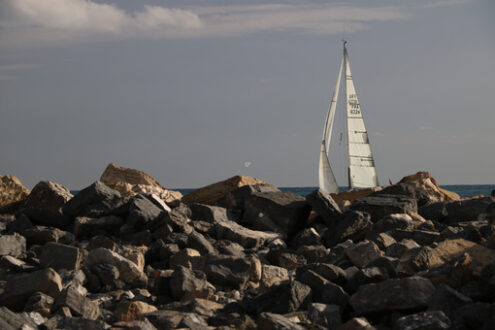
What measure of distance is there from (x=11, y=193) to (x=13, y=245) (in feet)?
16.9

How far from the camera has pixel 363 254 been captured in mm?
9945

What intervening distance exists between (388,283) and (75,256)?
5.22m

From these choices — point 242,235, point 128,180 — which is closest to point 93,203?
point 242,235

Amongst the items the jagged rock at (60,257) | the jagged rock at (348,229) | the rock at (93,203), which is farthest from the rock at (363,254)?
the rock at (93,203)

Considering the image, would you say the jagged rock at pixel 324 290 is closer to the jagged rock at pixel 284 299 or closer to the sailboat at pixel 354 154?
the jagged rock at pixel 284 299

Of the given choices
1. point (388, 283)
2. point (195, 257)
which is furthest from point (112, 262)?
point (388, 283)

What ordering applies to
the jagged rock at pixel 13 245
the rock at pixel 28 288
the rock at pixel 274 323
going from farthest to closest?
the jagged rock at pixel 13 245, the rock at pixel 28 288, the rock at pixel 274 323

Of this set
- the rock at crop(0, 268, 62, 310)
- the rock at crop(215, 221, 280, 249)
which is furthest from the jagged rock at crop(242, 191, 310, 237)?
the rock at crop(0, 268, 62, 310)

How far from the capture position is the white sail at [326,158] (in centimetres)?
3581

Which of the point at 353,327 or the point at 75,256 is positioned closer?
the point at 353,327

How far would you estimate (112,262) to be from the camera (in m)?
10.1

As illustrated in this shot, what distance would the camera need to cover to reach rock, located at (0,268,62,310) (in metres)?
8.51

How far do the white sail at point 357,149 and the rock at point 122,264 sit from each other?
26491mm

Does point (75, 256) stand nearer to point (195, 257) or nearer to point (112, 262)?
point (112, 262)
